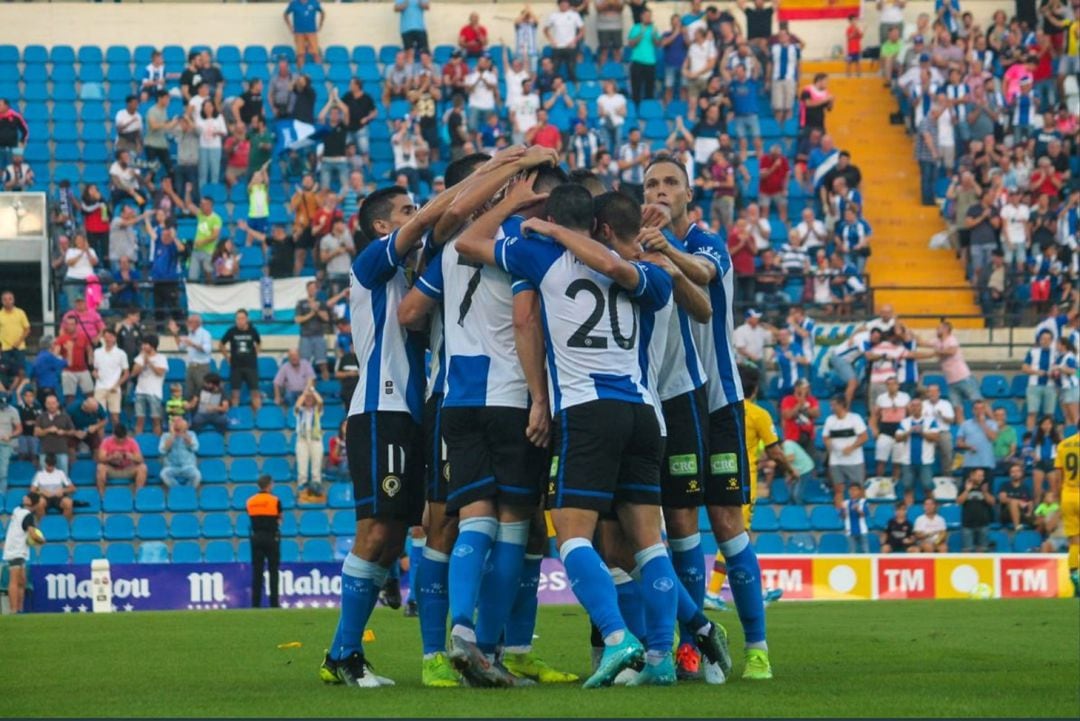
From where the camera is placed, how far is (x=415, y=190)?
29578 millimetres

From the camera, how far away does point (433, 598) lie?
9.41 m

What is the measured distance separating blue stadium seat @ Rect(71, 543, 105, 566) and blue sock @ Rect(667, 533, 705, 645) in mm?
15403

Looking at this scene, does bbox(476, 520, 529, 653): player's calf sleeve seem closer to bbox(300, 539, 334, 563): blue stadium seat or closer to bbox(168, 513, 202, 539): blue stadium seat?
bbox(300, 539, 334, 563): blue stadium seat

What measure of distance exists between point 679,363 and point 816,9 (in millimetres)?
27990

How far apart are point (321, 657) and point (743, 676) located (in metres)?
3.07

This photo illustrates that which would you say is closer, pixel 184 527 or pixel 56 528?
pixel 56 528

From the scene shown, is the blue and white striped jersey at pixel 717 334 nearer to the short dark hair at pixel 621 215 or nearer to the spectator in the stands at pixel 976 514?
the short dark hair at pixel 621 215

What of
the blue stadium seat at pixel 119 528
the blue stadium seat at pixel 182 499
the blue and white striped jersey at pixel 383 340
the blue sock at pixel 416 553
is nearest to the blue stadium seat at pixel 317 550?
the blue stadium seat at pixel 182 499

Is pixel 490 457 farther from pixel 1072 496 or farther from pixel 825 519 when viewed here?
pixel 825 519

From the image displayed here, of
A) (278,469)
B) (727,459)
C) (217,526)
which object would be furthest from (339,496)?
(727,459)

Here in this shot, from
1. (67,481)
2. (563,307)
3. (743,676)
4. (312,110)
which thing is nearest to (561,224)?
(563,307)

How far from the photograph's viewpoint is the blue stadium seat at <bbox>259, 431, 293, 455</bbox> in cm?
2619

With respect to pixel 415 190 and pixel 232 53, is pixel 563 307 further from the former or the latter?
pixel 232 53

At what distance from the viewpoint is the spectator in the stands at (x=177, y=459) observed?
2517cm
